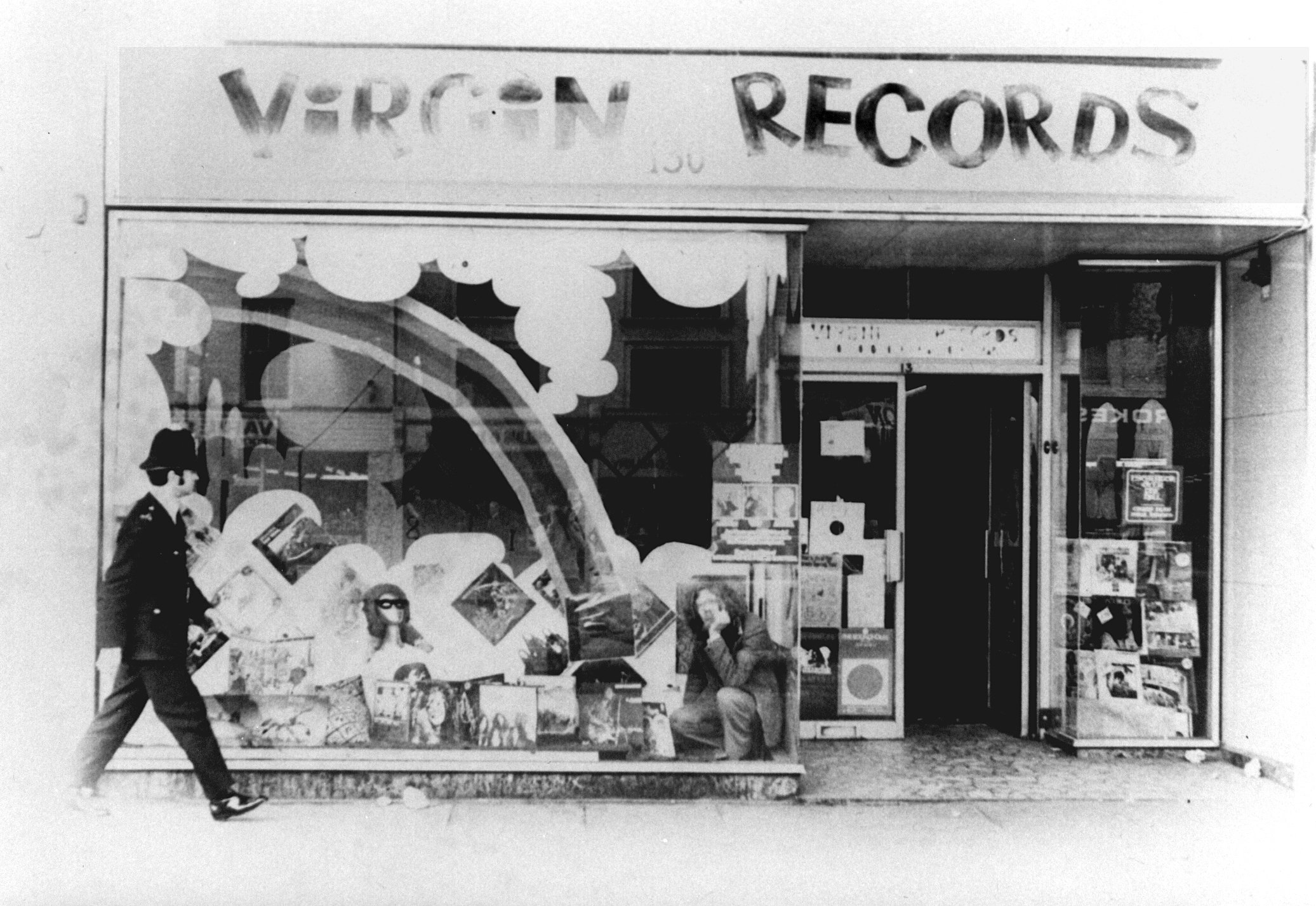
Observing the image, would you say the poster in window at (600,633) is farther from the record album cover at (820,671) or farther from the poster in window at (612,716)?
the record album cover at (820,671)

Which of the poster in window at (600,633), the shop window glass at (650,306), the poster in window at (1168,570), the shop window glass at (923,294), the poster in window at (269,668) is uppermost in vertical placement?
the shop window glass at (923,294)

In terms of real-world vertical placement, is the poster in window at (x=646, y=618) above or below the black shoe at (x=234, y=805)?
above

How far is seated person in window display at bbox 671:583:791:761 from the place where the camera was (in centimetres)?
585

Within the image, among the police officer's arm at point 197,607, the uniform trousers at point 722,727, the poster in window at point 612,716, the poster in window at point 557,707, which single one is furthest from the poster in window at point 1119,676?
the police officer's arm at point 197,607

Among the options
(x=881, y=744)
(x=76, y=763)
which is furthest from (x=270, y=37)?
(x=881, y=744)

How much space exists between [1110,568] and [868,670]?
160 centimetres

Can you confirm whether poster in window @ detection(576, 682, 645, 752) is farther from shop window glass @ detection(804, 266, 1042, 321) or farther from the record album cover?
shop window glass @ detection(804, 266, 1042, 321)

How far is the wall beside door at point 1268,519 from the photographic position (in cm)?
621

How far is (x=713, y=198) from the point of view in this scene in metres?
5.78

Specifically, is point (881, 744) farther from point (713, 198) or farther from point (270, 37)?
point (270, 37)

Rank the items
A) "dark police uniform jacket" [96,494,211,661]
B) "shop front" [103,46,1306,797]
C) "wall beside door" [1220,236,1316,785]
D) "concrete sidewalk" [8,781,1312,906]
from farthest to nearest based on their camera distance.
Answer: "wall beside door" [1220,236,1316,785]
"shop front" [103,46,1306,797]
"dark police uniform jacket" [96,494,211,661]
"concrete sidewalk" [8,781,1312,906]

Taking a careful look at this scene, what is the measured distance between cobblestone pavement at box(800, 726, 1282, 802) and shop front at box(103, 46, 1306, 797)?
2.15 ft

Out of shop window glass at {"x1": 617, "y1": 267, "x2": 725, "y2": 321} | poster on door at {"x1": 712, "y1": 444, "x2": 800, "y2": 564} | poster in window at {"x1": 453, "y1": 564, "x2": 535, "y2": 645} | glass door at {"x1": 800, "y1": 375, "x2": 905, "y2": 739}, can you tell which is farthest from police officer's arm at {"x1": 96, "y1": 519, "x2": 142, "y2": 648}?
glass door at {"x1": 800, "y1": 375, "x2": 905, "y2": 739}

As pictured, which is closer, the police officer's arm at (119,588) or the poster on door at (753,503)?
the police officer's arm at (119,588)
